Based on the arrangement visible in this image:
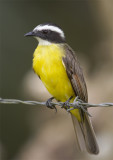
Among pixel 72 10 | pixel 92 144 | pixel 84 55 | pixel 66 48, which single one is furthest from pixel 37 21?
pixel 92 144

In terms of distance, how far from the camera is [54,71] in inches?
240

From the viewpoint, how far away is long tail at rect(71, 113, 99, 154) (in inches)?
241

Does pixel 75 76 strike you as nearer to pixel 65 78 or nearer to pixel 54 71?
pixel 65 78

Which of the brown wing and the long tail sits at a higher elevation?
the brown wing

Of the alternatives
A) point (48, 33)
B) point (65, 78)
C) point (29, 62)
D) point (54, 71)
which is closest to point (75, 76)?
point (65, 78)

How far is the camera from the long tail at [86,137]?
20.1 feet

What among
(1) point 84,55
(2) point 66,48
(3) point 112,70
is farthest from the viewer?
A: (1) point 84,55

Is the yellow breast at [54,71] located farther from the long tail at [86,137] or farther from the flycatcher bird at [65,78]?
the long tail at [86,137]

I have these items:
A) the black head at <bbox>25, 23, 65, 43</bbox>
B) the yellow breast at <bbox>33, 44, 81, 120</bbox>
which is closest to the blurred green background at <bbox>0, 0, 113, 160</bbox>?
the black head at <bbox>25, 23, 65, 43</bbox>

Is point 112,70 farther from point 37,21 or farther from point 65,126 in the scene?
point 37,21

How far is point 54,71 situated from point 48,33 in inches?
32.5

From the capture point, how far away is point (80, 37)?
38.5 feet

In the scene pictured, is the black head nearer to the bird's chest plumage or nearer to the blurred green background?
the bird's chest plumage

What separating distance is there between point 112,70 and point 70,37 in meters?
2.21
